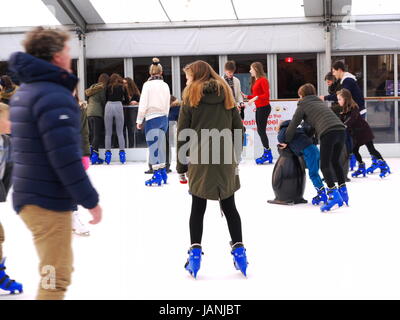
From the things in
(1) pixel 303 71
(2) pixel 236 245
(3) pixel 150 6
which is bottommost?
(2) pixel 236 245

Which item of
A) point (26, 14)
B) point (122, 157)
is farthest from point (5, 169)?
point (26, 14)

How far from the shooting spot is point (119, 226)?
6605 millimetres

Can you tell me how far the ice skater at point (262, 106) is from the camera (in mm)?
11859

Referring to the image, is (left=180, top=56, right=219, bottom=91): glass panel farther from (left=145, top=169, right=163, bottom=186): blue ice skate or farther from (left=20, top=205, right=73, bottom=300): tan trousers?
(left=20, top=205, right=73, bottom=300): tan trousers

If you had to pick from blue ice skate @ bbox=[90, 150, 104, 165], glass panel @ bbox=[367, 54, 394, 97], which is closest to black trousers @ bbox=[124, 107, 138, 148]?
blue ice skate @ bbox=[90, 150, 104, 165]

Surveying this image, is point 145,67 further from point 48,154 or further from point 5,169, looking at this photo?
point 48,154

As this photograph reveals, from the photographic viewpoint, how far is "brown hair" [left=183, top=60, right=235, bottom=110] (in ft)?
14.5

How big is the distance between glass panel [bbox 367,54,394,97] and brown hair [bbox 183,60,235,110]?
11978mm

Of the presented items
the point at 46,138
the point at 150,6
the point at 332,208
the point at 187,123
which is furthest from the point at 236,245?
the point at 150,6

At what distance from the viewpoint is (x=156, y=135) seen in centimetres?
966

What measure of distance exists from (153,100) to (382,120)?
5398mm

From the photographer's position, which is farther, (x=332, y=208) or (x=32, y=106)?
(x=332, y=208)
